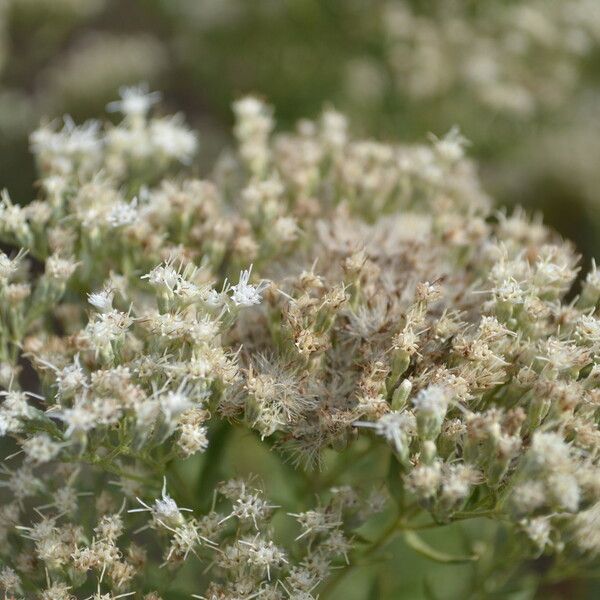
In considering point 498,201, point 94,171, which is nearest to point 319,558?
point 94,171

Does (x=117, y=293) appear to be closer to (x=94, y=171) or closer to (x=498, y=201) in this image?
(x=94, y=171)

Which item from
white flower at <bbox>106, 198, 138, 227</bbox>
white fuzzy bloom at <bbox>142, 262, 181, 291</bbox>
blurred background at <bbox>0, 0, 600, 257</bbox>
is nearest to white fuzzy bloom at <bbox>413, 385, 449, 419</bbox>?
white fuzzy bloom at <bbox>142, 262, 181, 291</bbox>

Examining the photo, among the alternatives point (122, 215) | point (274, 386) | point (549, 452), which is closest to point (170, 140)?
point (122, 215)

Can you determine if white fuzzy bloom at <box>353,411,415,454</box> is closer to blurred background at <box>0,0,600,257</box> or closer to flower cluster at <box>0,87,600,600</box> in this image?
flower cluster at <box>0,87,600,600</box>

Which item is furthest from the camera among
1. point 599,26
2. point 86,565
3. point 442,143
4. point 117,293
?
point 599,26

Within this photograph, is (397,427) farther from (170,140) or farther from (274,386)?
(170,140)

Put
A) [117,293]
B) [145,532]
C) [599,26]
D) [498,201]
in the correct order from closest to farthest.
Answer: [117,293], [145,532], [599,26], [498,201]
